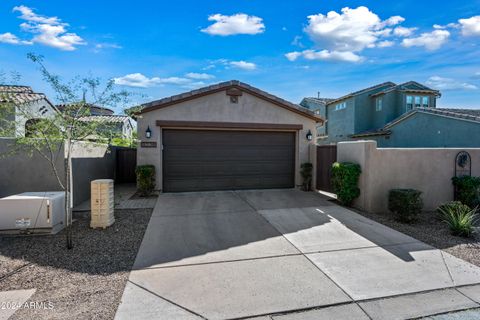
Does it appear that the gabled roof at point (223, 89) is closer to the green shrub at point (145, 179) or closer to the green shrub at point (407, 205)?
the green shrub at point (145, 179)

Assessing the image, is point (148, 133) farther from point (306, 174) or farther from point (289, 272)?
point (289, 272)

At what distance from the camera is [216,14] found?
10.6m

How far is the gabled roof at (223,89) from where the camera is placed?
32.4 feet

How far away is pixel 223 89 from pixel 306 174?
4.59 metres

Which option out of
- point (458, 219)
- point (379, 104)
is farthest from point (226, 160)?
point (379, 104)

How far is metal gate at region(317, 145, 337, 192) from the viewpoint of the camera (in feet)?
32.9

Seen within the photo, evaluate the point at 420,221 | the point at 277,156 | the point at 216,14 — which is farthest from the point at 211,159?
the point at 420,221

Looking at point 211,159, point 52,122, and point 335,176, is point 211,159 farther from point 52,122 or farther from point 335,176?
point 52,122

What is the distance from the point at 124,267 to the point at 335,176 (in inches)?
257

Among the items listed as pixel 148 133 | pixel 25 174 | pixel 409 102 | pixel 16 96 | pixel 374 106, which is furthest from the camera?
pixel 374 106

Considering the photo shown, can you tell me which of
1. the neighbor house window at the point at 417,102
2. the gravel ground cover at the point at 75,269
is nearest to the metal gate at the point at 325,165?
the gravel ground cover at the point at 75,269

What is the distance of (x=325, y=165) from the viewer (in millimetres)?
10445

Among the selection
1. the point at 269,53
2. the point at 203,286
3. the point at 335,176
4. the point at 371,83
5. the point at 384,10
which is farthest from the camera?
the point at 371,83

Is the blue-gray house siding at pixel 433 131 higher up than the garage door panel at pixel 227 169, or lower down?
higher up
